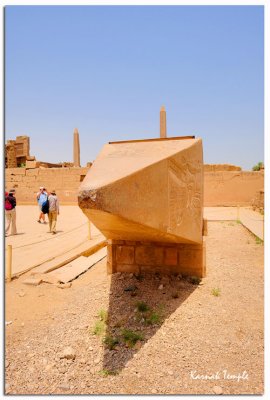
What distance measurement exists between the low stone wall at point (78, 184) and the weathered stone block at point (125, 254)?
13404 millimetres

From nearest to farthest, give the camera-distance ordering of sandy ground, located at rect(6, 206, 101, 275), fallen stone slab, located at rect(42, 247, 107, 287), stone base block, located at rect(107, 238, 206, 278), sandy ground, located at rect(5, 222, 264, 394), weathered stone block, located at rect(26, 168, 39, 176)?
sandy ground, located at rect(5, 222, 264, 394)
stone base block, located at rect(107, 238, 206, 278)
fallen stone slab, located at rect(42, 247, 107, 287)
sandy ground, located at rect(6, 206, 101, 275)
weathered stone block, located at rect(26, 168, 39, 176)

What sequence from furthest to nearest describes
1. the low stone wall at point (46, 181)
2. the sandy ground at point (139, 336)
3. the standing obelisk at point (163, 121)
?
the standing obelisk at point (163, 121)
the low stone wall at point (46, 181)
the sandy ground at point (139, 336)

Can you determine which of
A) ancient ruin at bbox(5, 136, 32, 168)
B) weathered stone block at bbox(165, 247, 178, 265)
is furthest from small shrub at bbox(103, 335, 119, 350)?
ancient ruin at bbox(5, 136, 32, 168)

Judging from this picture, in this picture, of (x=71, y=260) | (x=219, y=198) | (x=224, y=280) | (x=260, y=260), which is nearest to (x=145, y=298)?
(x=224, y=280)

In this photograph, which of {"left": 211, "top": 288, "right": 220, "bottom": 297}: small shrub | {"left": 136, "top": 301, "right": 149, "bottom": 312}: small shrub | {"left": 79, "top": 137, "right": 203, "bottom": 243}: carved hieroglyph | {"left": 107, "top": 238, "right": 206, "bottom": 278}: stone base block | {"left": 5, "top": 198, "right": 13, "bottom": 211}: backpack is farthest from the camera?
{"left": 5, "top": 198, "right": 13, "bottom": 211}: backpack

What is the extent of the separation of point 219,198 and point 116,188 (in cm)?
1559

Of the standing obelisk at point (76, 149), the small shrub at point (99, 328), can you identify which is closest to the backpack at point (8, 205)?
the small shrub at point (99, 328)

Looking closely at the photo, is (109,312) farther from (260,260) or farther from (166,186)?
(260,260)

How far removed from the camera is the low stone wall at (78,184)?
54.1 ft

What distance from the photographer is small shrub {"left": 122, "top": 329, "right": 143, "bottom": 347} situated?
8.92ft

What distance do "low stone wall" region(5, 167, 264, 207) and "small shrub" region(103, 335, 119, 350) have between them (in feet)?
48.3

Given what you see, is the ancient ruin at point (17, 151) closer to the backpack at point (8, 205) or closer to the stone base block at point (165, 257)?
the backpack at point (8, 205)

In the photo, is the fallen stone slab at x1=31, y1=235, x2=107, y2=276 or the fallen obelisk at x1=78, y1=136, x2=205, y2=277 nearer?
the fallen obelisk at x1=78, y1=136, x2=205, y2=277

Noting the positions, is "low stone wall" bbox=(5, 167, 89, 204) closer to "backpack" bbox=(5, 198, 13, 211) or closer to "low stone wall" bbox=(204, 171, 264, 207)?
"low stone wall" bbox=(204, 171, 264, 207)
